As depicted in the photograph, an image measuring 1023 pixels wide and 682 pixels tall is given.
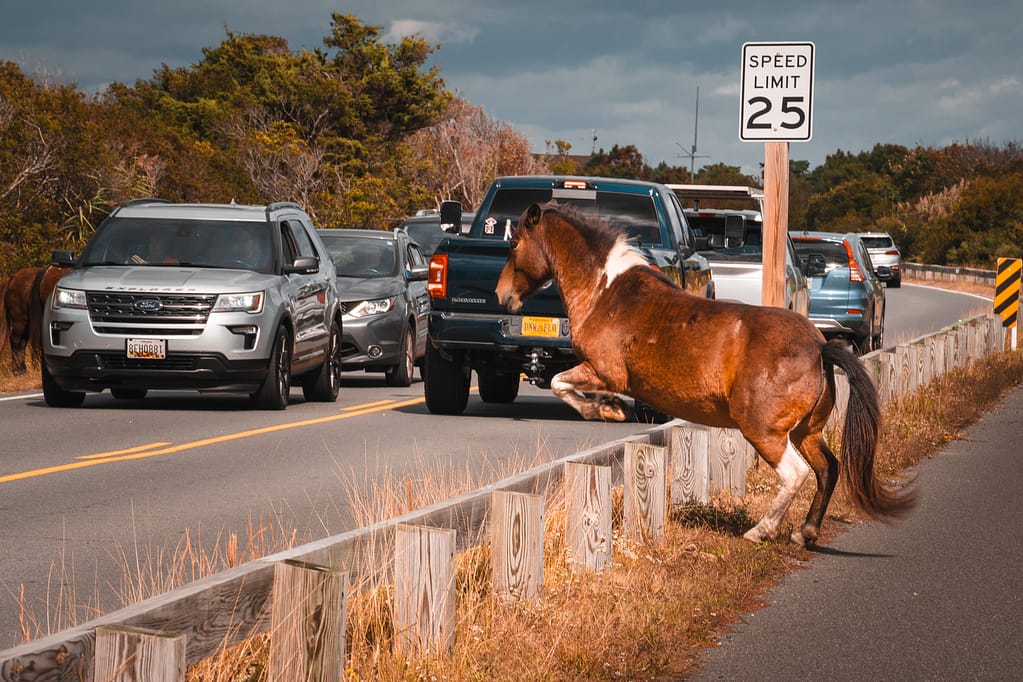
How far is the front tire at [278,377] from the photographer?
15812 millimetres

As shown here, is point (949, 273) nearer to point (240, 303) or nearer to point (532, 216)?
point (240, 303)

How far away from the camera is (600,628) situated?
20.7 ft

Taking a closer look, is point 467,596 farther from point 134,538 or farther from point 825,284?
point 825,284

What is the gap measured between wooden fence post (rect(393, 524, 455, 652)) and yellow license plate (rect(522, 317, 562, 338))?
898 centimetres

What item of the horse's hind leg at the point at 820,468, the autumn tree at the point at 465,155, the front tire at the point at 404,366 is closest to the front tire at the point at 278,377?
the front tire at the point at 404,366

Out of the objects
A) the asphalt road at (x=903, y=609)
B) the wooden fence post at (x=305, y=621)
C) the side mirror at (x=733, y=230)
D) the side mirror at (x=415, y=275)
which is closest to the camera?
the wooden fence post at (x=305, y=621)

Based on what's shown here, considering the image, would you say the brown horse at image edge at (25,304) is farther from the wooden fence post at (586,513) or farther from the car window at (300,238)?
the wooden fence post at (586,513)

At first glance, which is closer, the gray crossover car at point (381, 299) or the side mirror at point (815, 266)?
the gray crossover car at point (381, 299)

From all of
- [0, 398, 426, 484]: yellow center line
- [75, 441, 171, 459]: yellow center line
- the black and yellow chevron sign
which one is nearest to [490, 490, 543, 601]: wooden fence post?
[0, 398, 426, 484]: yellow center line

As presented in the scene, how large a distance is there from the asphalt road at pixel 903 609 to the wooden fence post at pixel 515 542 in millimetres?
834

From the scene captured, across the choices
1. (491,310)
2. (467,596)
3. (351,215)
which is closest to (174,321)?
(491,310)

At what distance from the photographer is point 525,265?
9711 mm

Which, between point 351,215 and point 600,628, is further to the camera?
point 351,215

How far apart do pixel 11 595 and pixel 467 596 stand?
7.96 ft
